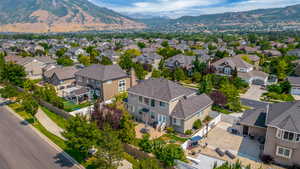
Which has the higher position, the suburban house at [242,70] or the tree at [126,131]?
the suburban house at [242,70]

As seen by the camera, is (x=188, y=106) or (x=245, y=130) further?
(x=188, y=106)

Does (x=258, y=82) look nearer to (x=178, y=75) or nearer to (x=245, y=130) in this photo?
(x=178, y=75)

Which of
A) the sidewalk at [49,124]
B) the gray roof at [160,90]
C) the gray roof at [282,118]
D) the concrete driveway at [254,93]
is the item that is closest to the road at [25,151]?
the sidewalk at [49,124]

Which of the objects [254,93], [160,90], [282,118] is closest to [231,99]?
[254,93]

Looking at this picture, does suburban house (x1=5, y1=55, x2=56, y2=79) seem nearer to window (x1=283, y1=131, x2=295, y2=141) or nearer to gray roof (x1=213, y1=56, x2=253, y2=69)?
gray roof (x1=213, y1=56, x2=253, y2=69)

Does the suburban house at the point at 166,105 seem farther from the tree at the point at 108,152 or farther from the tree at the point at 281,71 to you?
the tree at the point at 281,71

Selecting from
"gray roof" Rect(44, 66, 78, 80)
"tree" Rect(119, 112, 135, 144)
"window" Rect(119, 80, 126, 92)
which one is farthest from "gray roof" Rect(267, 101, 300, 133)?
"gray roof" Rect(44, 66, 78, 80)
